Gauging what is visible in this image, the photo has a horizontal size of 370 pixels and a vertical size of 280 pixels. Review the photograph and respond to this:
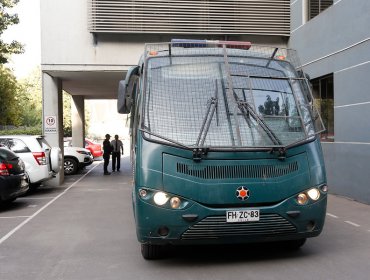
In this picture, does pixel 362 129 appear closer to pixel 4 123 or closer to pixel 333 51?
pixel 333 51

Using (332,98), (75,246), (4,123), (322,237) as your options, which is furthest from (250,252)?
(4,123)

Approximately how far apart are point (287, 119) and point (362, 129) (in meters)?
5.14

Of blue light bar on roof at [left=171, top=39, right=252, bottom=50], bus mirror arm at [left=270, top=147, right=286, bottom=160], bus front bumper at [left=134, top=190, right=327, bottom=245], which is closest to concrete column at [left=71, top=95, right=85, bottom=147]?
blue light bar on roof at [left=171, top=39, right=252, bottom=50]

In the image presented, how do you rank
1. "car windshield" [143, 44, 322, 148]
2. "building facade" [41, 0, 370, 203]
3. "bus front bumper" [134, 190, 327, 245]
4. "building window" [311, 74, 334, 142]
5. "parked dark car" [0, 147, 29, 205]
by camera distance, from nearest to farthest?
"bus front bumper" [134, 190, 327, 245] → "car windshield" [143, 44, 322, 148] → "parked dark car" [0, 147, 29, 205] → "building window" [311, 74, 334, 142] → "building facade" [41, 0, 370, 203]

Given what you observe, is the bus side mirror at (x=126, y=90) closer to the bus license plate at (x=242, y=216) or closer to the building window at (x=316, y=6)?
the bus license plate at (x=242, y=216)

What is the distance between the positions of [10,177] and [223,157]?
6632 mm

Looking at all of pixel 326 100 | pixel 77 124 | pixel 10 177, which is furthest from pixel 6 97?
pixel 326 100

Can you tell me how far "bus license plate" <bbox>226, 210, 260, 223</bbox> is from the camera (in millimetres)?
5125

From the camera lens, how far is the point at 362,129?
10.2 m

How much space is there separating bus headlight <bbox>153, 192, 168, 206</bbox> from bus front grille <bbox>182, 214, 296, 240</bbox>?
41 centimetres

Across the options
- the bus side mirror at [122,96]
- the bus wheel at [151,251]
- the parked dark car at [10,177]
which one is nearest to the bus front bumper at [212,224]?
the bus wheel at [151,251]

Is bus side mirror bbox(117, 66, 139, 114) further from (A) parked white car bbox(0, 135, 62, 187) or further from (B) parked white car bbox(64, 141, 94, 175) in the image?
(B) parked white car bbox(64, 141, 94, 175)

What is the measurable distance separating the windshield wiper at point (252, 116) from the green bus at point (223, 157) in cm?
1

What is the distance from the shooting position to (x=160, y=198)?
5137 mm
